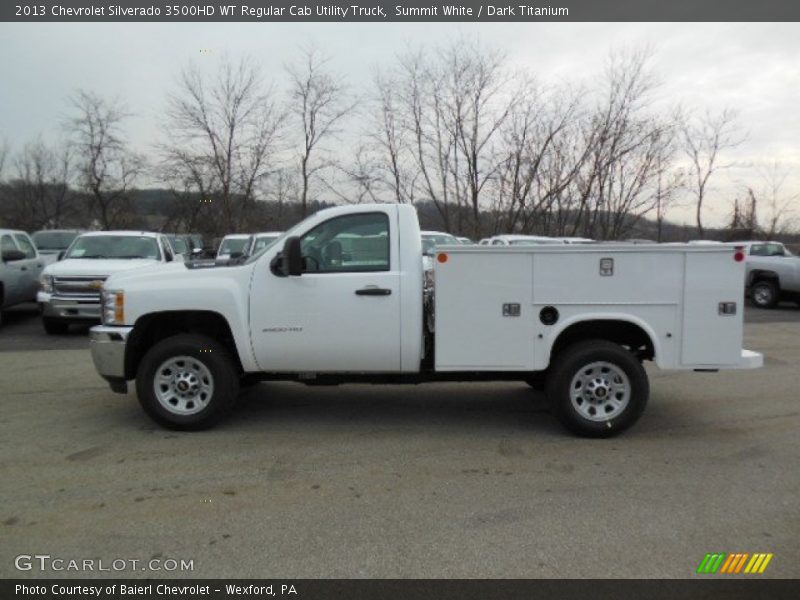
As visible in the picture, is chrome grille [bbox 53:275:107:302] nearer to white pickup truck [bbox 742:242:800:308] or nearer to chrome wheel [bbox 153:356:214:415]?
chrome wheel [bbox 153:356:214:415]

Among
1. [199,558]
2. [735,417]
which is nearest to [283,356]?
[199,558]

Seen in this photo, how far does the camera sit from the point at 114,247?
1202cm

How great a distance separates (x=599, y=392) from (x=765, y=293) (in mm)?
13815

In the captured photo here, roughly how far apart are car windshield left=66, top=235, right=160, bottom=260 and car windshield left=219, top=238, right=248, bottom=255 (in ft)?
18.2

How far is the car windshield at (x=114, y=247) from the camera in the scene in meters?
11.8

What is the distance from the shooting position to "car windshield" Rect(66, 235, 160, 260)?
1179 cm

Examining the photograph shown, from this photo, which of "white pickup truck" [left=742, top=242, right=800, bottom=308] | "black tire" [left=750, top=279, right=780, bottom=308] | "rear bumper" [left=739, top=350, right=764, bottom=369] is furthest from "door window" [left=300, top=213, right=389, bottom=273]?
"black tire" [left=750, top=279, right=780, bottom=308]

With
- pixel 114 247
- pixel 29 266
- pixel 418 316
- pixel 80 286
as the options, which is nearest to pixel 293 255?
pixel 418 316

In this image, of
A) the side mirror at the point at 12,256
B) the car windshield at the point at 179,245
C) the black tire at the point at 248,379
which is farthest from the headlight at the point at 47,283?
the car windshield at the point at 179,245

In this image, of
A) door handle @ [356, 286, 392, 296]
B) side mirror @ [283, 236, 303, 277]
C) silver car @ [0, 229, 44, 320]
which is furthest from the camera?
silver car @ [0, 229, 44, 320]

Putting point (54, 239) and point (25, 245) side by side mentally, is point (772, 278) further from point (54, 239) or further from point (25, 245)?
point (54, 239)

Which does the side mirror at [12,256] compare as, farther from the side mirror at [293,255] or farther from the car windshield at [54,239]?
the side mirror at [293,255]
